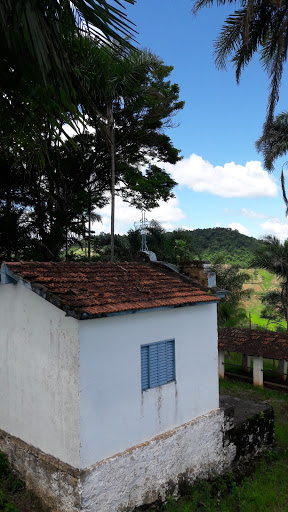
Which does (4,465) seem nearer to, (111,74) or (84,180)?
(111,74)

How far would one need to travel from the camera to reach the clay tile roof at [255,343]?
14.8 meters

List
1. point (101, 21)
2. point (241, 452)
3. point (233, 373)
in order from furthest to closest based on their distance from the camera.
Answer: point (233, 373), point (241, 452), point (101, 21)

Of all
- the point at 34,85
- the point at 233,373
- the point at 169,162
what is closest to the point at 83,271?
the point at 34,85

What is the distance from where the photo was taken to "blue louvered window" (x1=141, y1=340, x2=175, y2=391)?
6.82 metres

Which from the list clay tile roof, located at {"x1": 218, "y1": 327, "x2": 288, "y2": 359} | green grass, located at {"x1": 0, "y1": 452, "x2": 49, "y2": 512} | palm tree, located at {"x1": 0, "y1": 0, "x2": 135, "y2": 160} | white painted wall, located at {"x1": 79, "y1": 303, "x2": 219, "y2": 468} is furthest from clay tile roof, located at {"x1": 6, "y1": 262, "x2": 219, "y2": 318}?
clay tile roof, located at {"x1": 218, "y1": 327, "x2": 288, "y2": 359}

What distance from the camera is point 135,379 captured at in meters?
6.54

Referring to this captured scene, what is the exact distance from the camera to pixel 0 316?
731cm

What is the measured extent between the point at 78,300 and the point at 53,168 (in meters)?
17.3

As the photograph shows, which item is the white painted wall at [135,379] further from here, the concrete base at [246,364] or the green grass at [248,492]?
the concrete base at [246,364]

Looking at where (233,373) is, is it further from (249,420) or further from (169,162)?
(169,162)

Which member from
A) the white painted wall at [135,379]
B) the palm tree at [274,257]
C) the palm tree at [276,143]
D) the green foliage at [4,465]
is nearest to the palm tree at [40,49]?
the white painted wall at [135,379]

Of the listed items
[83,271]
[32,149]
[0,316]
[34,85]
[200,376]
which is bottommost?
[200,376]

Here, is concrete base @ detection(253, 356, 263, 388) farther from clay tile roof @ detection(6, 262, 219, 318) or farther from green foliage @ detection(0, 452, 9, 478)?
green foliage @ detection(0, 452, 9, 478)

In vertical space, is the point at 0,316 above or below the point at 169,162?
below
